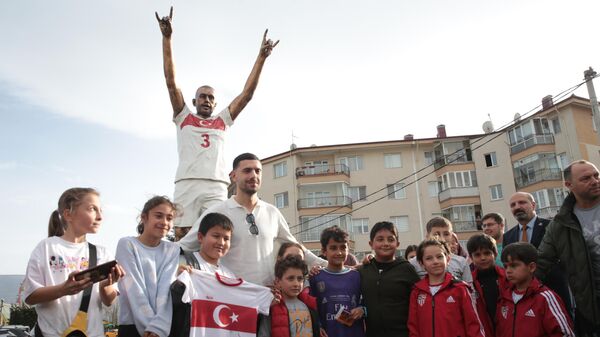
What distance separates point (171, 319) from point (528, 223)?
207 inches

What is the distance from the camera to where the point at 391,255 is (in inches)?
204

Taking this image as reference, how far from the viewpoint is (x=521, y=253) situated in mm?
5203

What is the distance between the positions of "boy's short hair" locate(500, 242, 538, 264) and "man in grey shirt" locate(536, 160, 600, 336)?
220 mm

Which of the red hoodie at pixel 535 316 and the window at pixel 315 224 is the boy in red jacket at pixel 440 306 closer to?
the red hoodie at pixel 535 316

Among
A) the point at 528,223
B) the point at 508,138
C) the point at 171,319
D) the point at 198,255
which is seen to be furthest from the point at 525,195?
the point at 508,138

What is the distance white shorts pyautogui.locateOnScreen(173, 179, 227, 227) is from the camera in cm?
606

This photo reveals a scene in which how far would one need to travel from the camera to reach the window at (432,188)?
1750 inches

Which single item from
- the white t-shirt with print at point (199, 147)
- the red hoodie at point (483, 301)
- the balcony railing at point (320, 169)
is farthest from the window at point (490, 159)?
the white t-shirt with print at point (199, 147)

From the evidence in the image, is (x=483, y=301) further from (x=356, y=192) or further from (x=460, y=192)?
(x=356, y=192)

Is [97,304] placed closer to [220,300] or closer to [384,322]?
[220,300]

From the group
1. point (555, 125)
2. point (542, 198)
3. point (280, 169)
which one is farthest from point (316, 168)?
point (555, 125)

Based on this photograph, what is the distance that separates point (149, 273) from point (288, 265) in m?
1.32

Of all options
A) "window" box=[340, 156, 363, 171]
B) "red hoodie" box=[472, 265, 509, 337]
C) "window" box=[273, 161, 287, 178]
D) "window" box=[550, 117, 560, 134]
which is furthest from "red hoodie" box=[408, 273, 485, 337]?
"window" box=[273, 161, 287, 178]

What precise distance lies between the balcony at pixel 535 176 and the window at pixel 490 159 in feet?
8.32
